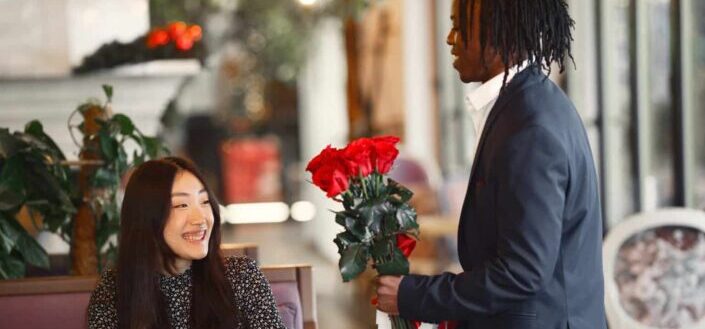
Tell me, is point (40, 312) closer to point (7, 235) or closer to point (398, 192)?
point (7, 235)

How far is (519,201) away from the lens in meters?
1.98

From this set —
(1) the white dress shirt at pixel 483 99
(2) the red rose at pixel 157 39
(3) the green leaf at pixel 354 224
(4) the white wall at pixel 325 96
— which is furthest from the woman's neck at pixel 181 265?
(4) the white wall at pixel 325 96

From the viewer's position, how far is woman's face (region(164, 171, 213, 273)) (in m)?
2.44

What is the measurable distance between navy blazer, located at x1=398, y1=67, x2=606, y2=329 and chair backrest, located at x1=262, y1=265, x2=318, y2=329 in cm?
62

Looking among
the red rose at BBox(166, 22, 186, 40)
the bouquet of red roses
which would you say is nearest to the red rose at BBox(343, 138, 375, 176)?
the bouquet of red roses

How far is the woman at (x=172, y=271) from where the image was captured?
2.44m

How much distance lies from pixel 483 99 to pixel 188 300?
80 cm

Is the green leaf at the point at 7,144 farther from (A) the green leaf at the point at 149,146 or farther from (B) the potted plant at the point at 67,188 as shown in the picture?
(A) the green leaf at the point at 149,146

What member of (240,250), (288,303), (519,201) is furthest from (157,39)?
(519,201)

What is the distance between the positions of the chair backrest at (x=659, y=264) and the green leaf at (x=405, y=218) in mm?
1615

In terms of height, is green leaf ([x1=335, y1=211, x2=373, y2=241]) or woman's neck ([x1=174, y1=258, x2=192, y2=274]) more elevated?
green leaf ([x1=335, y1=211, x2=373, y2=241])

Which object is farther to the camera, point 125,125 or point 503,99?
point 125,125

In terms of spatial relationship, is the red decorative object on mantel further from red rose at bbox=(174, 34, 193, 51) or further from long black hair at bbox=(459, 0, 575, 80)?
long black hair at bbox=(459, 0, 575, 80)

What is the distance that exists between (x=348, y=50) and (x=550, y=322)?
263 inches
